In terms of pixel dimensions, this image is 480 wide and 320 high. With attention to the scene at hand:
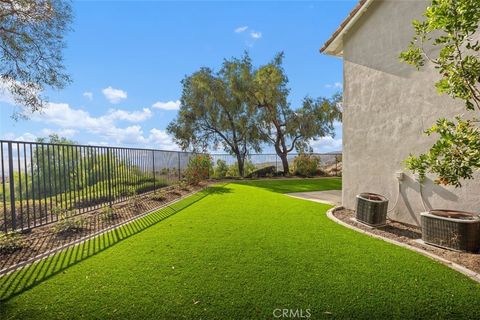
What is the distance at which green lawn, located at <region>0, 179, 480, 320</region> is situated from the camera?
2.42m

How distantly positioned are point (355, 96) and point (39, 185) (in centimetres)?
764

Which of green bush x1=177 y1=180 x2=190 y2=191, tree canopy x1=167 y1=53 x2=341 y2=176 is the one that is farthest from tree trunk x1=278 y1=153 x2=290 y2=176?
green bush x1=177 y1=180 x2=190 y2=191

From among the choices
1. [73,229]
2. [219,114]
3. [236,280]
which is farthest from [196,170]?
[236,280]

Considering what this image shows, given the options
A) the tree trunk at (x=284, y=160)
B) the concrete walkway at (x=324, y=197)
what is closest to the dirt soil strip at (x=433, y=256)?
the concrete walkway at (x=324, y=197)

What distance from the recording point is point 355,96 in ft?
21.8

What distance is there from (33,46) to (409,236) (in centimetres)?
1066

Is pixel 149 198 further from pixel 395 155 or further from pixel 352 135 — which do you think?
pixel 395 155

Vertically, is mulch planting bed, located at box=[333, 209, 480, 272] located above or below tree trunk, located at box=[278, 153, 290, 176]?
below

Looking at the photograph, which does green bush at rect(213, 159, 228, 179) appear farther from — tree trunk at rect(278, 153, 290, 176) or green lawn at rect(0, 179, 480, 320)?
green lawn at rect(0, 179, 480, 320)

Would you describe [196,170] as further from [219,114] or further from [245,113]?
[245,113]

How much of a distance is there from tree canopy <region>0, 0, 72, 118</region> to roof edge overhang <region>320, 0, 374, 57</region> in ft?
25.5

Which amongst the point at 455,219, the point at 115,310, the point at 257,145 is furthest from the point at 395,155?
the point at 257,145

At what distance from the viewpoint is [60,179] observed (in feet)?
18.0

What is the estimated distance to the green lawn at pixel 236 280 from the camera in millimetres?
2422
